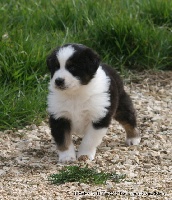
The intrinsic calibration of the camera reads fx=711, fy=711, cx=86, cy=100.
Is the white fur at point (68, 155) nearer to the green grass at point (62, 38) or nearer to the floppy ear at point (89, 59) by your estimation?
the floppy ear at point (89, 59)

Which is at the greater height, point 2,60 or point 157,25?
point 2,60

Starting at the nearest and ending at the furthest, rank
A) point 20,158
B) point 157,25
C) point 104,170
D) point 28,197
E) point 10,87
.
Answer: point 28,197 < point 104,170 < point 20,158 < point 10,87 < point 157,25

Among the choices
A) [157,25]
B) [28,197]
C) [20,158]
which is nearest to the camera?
[28,197]

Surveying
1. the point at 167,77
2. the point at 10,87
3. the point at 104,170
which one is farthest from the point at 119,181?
the point at 167,77

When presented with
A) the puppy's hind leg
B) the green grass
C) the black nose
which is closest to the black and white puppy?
the black nose

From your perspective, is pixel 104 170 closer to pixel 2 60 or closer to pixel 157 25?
pixel 2 60

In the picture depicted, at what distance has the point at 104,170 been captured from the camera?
19.6 ft

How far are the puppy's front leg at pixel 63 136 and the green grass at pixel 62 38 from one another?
3.53 ft

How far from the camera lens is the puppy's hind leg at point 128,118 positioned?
6820 mm

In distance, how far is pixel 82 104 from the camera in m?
6.33

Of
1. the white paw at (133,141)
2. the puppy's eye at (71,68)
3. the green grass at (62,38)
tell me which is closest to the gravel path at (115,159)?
the white paw at (133,141)

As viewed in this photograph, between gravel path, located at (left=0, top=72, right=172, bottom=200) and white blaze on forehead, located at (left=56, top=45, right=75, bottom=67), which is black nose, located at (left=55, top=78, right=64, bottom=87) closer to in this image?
white blaze on forehead, located at (left=56, top=45, right=75, bottom=67)

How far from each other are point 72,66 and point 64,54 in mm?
129

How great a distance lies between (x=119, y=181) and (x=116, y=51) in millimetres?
3572
